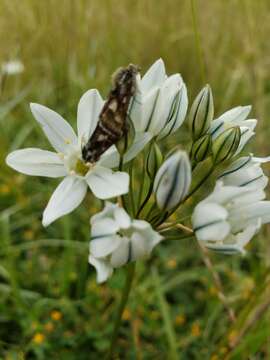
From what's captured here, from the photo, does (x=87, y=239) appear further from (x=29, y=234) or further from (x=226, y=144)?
(x=226, y=144)

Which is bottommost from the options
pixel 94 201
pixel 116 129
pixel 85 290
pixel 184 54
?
pixel 85 290

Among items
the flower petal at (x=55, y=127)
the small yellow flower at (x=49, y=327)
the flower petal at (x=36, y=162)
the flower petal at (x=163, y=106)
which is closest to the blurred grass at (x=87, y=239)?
the small yellow flower at (x=49, y=327)

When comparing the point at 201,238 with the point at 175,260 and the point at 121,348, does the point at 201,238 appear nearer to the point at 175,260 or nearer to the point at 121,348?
the point at 121,348

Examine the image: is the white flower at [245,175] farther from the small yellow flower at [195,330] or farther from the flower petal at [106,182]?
the small yellow flower at [195,330]

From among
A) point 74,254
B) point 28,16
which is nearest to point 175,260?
point 74,254

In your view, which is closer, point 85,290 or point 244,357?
point 244,357

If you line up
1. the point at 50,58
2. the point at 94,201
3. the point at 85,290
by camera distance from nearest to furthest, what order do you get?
the point at 85,290 < the point at 94,201 < the point at 50,58

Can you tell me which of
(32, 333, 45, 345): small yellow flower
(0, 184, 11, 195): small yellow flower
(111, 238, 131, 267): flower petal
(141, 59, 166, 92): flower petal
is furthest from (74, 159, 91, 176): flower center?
(0, 184, 11, 195): small yellow flower
